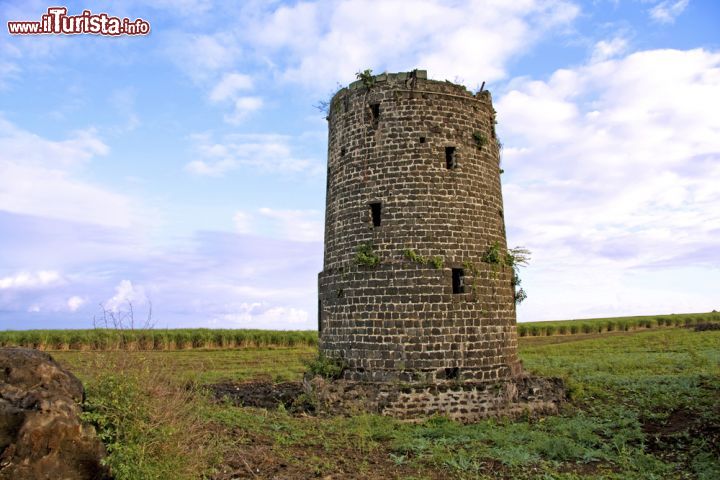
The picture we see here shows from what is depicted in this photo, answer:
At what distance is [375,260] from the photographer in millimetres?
15781

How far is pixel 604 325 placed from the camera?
6059cm

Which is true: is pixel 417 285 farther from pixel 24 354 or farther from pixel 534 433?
pixel 24 354

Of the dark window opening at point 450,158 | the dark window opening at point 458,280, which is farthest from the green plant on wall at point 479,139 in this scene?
the dark window opening at point 458,280

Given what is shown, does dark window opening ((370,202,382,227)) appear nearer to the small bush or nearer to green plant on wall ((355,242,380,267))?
green plant on wall ((355,242,380,267))

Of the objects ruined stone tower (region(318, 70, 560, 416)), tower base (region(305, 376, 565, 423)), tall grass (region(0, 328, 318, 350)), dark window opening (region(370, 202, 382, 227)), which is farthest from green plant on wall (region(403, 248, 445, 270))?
tall grass (region(0, 328, 318, 350))

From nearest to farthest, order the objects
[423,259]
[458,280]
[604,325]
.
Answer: [423,259] → [458,280] → [604,325]

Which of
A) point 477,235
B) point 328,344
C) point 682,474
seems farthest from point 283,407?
point 682,474

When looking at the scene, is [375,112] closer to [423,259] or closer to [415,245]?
[415,245]

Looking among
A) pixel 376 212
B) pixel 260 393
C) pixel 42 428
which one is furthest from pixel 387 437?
pixel 42 428

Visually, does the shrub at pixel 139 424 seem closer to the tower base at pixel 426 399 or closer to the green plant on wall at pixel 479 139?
the tower base at pixel 426 399

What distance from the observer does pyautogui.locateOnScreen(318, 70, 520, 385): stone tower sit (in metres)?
15.4

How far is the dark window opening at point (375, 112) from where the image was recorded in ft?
54.9

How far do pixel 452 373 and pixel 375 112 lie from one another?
8195 millimetres

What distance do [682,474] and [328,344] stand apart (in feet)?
31.7
